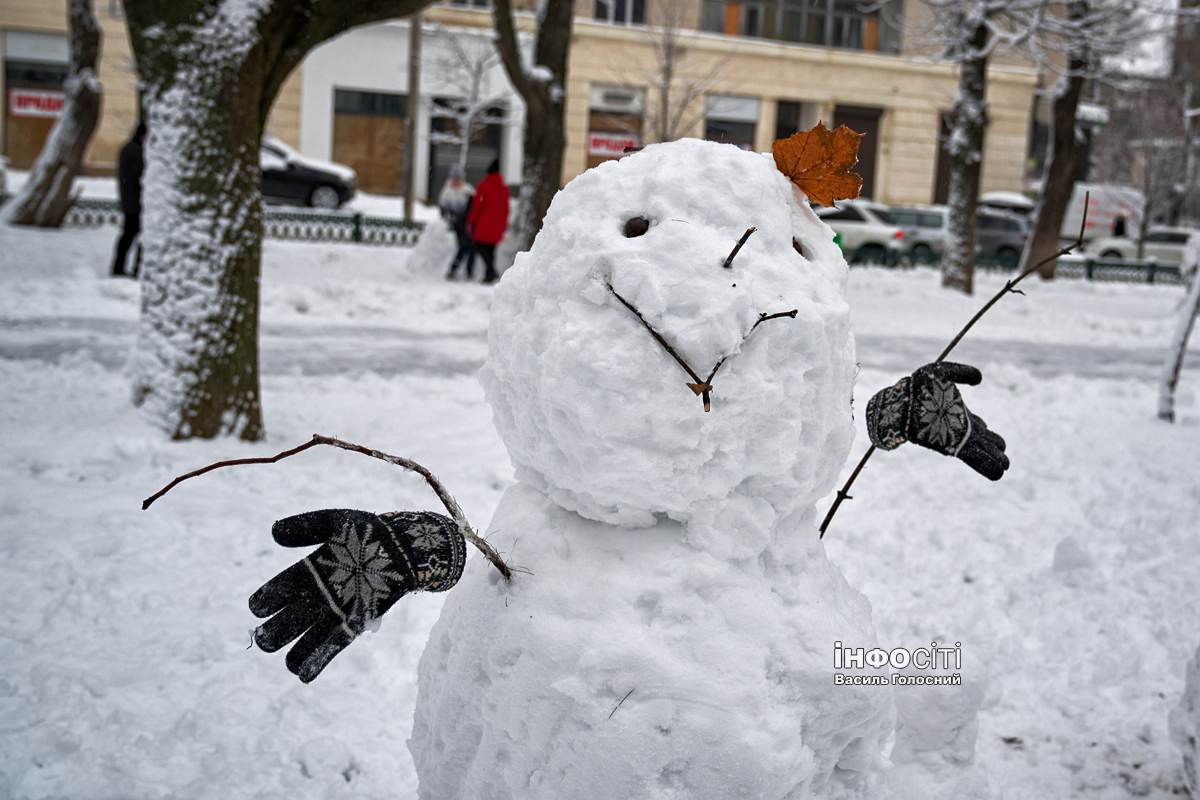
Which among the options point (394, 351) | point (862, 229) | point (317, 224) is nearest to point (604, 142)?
point (862, 229)

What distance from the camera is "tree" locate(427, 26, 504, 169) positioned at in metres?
23.6

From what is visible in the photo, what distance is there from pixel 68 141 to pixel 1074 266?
869 inches

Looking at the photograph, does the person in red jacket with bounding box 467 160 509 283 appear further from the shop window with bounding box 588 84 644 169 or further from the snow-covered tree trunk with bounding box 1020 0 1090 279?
the shop window with bounding box 588 84 644 169

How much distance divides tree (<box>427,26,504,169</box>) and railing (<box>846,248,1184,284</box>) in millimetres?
10756

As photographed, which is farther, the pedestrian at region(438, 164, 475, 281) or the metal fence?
the metal fence

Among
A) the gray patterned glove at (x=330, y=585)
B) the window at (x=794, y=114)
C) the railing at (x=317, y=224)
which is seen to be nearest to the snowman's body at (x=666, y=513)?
the gray patterned glove at (x=330, y=585)

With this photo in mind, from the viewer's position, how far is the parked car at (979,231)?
2283 centimetres

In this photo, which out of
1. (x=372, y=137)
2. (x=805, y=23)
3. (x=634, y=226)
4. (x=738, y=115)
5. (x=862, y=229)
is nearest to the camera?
(x=634, y=226)

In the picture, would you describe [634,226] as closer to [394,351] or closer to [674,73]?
[394,351]

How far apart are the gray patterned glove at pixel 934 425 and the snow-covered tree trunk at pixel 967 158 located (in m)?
13.8

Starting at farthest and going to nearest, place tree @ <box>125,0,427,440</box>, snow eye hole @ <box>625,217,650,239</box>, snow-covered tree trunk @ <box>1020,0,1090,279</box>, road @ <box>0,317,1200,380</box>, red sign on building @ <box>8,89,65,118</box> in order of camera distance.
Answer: red sign on building @ <box>8,89,65,118</box> < snow-covered tree trunk @ <box>1020,0,1090,279</box> < road @ <box>0,317,1200,380</box> < tree @ <box>125,0,427,440</box> < snow eye hole @ <box>625,217,650,239</box>

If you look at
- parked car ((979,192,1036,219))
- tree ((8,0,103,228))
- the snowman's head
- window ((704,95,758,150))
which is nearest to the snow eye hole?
the snowman's head

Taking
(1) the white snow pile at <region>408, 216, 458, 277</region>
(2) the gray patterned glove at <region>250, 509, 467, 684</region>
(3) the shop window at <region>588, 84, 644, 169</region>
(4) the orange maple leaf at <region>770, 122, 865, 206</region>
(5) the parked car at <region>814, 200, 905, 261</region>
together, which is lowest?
(2) the gray patterned glove at <region>250, 509, 467, 684</region>

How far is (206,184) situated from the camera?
497 cm
